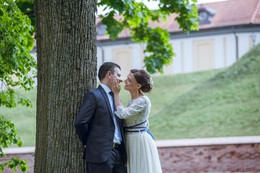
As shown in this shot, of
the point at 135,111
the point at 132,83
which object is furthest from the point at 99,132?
the point at 132,83

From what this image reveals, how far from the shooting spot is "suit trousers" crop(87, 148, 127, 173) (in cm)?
415

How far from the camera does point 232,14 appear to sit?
31578 mm

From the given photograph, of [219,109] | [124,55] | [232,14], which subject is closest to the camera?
[219,109]

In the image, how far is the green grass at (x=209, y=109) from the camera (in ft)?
53.4

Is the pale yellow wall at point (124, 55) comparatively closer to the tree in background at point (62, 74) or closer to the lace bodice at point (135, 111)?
the tree in background at point (62, 74)

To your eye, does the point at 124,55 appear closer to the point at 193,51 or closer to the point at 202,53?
the point at 193,51

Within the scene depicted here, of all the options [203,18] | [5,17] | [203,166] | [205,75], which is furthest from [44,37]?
[203,18]

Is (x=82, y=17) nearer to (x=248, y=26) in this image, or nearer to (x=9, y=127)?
(x=9, y=127)

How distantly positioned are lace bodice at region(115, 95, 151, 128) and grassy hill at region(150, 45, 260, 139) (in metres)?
11.1

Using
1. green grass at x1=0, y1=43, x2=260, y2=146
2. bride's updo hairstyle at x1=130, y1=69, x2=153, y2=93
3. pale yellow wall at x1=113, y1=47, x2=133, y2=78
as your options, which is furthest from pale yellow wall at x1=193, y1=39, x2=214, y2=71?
bride's updo hairstyle at x1=130, y1=69, x2=153, y2=93

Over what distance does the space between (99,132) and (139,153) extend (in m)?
0.66

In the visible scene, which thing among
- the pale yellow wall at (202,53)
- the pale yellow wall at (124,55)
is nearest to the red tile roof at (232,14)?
the pale yellow wall at (202,53)

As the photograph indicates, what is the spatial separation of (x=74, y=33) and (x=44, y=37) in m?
0.42

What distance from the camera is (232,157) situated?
9719mm
